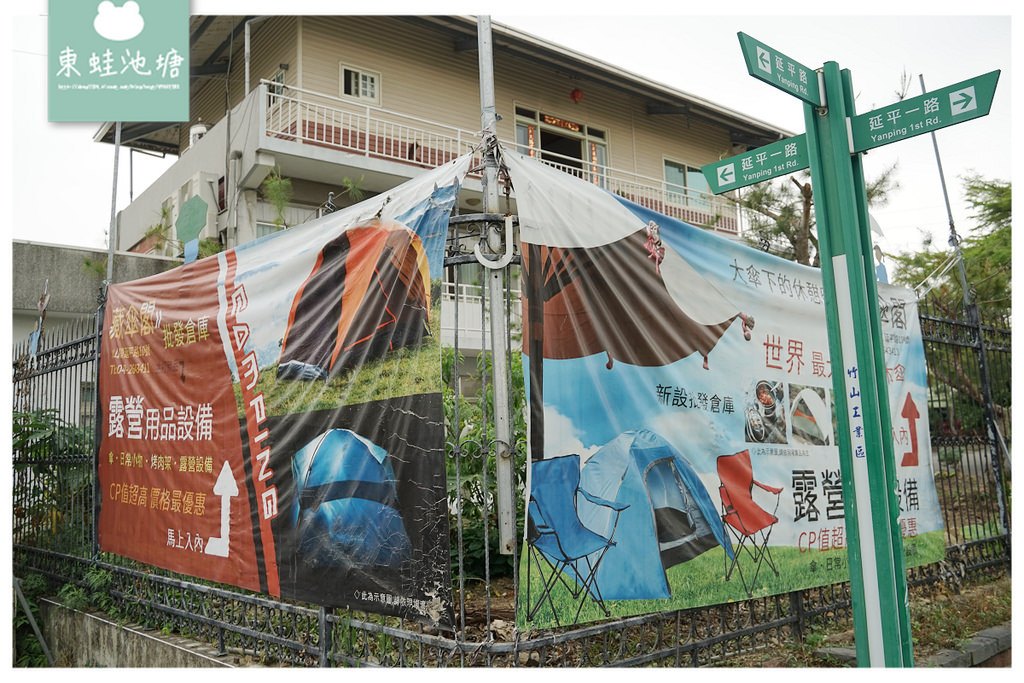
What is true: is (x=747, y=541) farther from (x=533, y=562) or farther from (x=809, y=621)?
(x=533, y=562)

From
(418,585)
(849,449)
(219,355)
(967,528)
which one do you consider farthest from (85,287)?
(967,528)

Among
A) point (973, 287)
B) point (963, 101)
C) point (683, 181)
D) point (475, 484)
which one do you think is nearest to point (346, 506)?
point (475, 484)

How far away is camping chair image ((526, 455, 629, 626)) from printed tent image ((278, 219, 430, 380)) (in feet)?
3.02

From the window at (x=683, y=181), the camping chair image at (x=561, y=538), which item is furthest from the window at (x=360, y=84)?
the camping chair image at (x=561, y=538)

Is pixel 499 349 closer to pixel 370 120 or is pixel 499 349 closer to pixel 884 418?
pixel 884 418

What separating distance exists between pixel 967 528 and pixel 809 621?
2794mm

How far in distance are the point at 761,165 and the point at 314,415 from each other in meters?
2.48

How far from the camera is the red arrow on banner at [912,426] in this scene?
5637 millimetres

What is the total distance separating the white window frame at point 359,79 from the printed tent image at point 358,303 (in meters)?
8.61

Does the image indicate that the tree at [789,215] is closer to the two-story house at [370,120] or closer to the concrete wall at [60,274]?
the two-story house at [370,120]

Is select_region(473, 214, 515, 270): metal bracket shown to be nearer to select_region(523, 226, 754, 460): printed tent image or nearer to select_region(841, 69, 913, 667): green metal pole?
select_region(523, 226, 754, 460): printed tent image

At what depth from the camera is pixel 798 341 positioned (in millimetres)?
4965

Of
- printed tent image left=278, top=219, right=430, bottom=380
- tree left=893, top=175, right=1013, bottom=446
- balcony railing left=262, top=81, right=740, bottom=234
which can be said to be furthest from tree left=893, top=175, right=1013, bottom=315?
printed tent image left=278, top=219, right=430, bottom=380

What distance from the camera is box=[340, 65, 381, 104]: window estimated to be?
39.2 ft
